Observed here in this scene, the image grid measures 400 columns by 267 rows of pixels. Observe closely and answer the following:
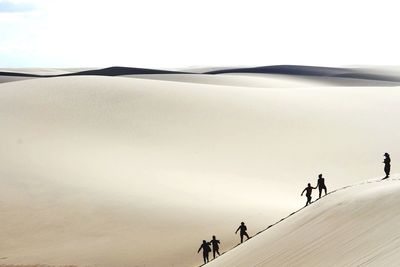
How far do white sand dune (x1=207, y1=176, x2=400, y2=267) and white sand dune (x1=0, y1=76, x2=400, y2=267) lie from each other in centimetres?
470

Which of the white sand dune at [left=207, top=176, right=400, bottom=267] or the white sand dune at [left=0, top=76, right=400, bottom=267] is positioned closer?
the white sand dune at [left=207, top=176, right=400, bottom=267]

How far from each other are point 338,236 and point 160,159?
1823 cm

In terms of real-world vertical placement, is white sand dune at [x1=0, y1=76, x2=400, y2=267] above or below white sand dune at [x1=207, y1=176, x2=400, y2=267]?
above

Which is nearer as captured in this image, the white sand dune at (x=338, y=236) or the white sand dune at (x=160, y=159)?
the white sand dune at (x=338, y=236)

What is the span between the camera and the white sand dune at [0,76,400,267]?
17.2 meters

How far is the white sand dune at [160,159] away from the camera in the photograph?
1723 cm

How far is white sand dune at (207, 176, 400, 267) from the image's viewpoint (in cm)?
712

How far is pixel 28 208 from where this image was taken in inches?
774

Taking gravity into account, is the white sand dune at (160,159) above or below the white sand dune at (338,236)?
above

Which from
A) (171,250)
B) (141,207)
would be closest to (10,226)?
(141,207)

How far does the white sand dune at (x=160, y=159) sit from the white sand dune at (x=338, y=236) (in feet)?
15.4

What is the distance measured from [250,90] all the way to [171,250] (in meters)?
26.4

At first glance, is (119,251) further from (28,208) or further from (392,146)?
(392,146)

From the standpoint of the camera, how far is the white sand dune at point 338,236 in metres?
7.12
